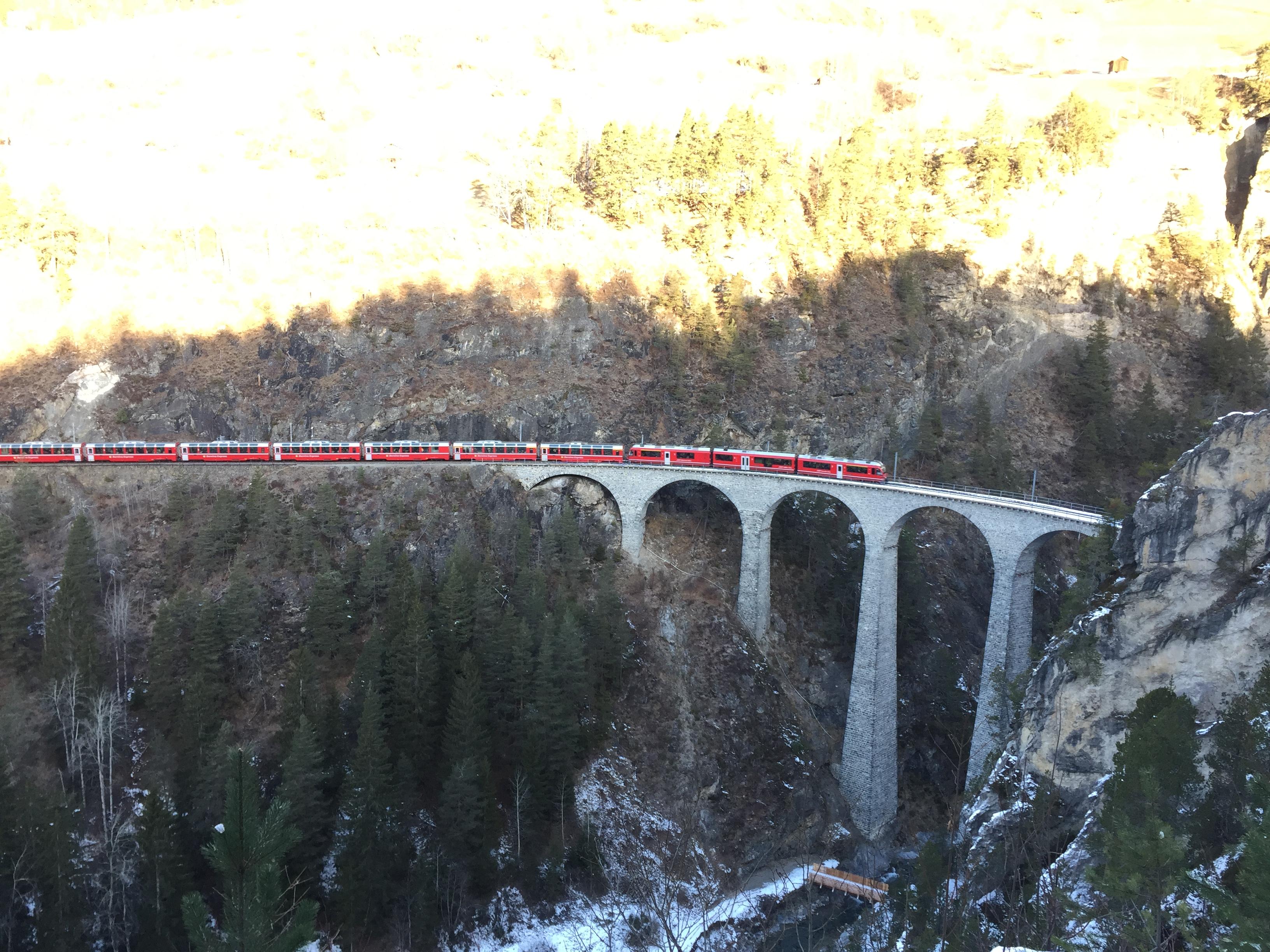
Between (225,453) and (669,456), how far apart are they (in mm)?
28649

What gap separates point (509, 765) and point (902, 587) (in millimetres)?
26823

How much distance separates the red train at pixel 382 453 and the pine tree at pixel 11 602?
1136 cm

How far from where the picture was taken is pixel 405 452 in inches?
2229

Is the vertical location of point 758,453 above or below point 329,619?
above

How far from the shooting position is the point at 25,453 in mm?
54688

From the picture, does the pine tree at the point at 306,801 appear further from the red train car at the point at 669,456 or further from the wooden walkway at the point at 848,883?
the red train car at the point at 669,456

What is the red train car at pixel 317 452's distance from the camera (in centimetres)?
5503

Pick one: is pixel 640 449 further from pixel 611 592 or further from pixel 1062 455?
pixel 1062 455

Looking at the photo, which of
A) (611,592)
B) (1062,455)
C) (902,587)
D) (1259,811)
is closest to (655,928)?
(611,592)

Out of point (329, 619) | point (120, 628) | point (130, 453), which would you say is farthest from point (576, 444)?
point (130, 453)

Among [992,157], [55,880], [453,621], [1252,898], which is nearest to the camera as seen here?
[1252,898]

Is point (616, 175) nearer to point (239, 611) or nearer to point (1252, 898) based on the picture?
point (239, 611)

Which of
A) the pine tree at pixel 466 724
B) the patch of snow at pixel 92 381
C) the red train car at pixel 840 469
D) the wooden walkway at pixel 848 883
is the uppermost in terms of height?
the patch of snow at pixel 92 381

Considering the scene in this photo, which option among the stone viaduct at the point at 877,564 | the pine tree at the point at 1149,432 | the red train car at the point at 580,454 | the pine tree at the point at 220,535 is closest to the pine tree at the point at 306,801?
the pine tree at the point at 220,535
